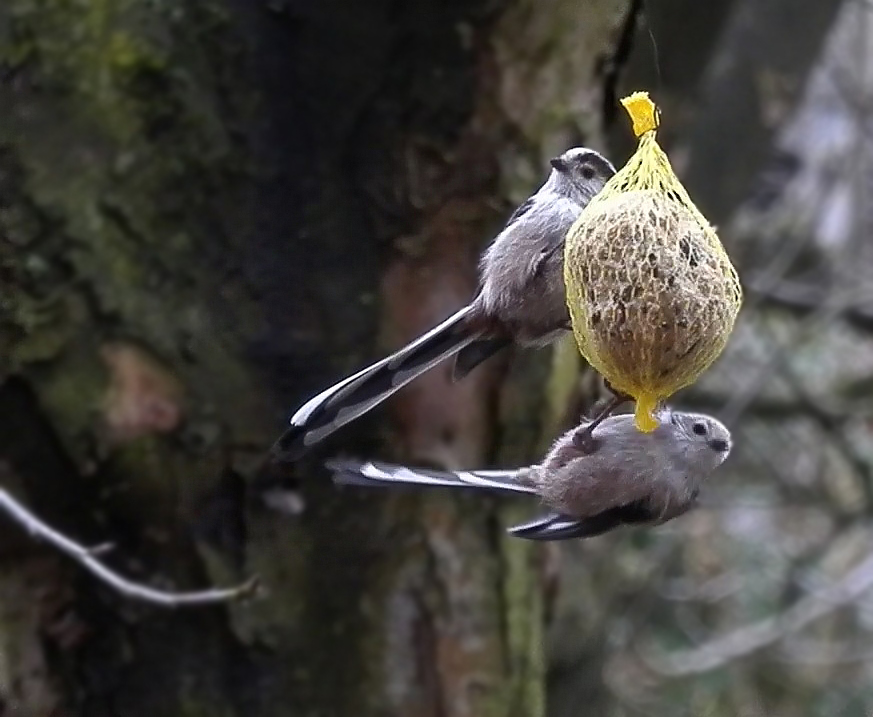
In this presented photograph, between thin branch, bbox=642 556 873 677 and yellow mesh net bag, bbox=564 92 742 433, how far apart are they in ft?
7.22

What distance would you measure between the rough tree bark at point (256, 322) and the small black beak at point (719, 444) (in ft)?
1.74

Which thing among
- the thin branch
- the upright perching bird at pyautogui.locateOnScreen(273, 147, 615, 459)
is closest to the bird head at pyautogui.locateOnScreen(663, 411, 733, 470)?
the upright perching bird at pyautogui.locateOnScreen(273, 147, 615, 459)

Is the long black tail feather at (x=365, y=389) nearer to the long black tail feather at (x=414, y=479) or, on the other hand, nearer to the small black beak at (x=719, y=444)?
the long black tail feather at (x=414, y=479)

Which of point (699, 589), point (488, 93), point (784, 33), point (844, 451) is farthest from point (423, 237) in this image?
point (699, 589)

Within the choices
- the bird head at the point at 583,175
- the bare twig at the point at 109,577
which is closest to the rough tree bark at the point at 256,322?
the bare twig at the point at 109,577

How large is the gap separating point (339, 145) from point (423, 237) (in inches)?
6.2

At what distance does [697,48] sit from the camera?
5.34ft

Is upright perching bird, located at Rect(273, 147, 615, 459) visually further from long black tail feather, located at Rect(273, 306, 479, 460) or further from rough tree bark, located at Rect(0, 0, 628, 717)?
rough tree bark, located at Rect(0, 0, 628, 717)

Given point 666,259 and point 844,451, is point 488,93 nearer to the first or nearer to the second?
point 666,259

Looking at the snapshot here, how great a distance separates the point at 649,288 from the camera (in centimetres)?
80

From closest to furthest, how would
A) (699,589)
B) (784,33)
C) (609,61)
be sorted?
(609,61)
(784,33)
(699,589)

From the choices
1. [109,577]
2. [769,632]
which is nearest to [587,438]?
[109,577]

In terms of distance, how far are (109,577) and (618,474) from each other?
64 centimetres

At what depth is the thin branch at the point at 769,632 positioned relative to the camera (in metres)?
2.86
